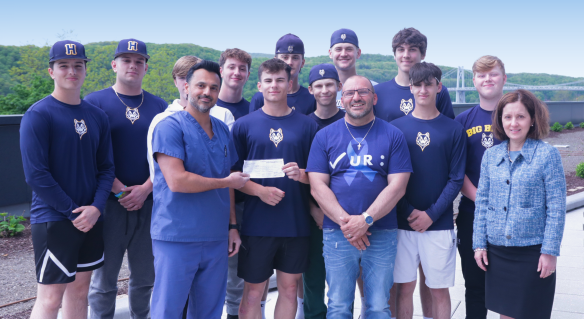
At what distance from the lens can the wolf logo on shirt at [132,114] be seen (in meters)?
4.01

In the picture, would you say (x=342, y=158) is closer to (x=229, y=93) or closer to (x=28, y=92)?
(x=229, y=93)

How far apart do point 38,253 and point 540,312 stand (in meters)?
3.67

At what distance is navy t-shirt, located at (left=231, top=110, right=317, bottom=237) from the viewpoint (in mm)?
3762

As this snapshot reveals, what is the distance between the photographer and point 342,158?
3.60m

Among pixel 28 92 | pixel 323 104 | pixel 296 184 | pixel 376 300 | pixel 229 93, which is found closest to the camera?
pixel 376 300

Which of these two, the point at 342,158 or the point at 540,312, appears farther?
the point at 342,158

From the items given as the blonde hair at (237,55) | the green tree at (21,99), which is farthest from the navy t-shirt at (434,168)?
the green tree at (21,99)

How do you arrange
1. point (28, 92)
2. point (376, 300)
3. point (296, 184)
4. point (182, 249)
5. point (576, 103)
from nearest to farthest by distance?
point (182, 249), point (376, 300), point (296, 184), point (28, 92), point (576, 103)

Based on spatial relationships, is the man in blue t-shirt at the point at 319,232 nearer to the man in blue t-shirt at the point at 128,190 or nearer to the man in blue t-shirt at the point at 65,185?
the man in blue t-shirt at the point at 128,190

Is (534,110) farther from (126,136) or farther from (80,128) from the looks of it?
(80,128)

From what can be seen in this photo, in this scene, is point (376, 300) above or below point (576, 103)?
below

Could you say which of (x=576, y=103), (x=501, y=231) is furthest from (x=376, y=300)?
(x=576, y=103)

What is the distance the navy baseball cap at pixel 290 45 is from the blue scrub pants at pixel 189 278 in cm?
233

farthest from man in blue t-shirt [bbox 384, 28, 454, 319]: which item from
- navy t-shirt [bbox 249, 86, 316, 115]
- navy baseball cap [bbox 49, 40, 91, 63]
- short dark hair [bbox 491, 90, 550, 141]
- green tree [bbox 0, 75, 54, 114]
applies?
green tree [bbox 0, 75, 54, 114]
